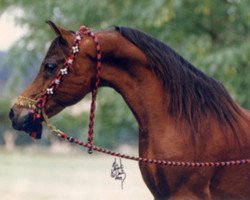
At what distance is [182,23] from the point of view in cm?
1645

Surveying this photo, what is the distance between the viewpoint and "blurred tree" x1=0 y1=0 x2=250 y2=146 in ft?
49.8

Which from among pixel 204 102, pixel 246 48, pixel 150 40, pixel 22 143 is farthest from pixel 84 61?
pixel 22 143

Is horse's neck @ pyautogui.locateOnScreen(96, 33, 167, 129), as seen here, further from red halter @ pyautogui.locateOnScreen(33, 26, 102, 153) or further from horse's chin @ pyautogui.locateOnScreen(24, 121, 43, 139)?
horse's chin @ pyautogui.locateOnScreen(24, 121, 43, 139)

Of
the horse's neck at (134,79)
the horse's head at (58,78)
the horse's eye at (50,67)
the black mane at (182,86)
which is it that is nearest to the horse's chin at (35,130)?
the horse's head at (58,78)

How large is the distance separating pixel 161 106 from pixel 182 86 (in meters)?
0.20

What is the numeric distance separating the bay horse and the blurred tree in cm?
963

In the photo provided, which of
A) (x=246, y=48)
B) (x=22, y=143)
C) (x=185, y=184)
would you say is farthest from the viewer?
(x=22, y=143)

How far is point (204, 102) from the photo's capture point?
542 centimetres

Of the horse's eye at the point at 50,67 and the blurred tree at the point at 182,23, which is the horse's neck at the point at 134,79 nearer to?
the horse's eye at the point at 50,67

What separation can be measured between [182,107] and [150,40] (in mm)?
502

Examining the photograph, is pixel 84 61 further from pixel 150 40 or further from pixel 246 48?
pixel 246 48

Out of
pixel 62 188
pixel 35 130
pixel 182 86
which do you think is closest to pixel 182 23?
pixel 62 188

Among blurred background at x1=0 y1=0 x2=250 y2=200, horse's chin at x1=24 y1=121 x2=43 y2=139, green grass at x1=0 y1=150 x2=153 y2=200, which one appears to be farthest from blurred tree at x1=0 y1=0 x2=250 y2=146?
horse's chin at x1=24 y1=121 x2=43 y2=139

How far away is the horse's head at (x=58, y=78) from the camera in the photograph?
5.32 metres
